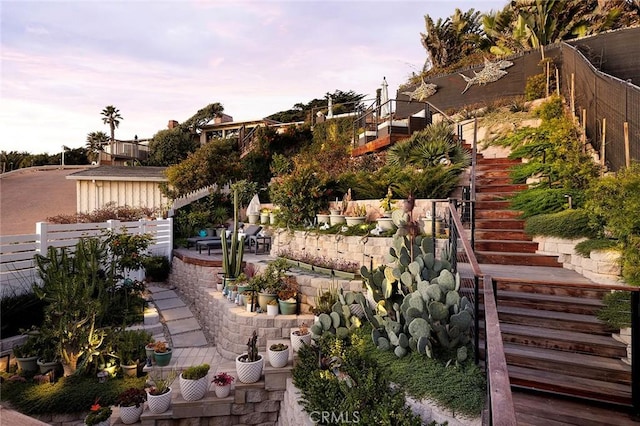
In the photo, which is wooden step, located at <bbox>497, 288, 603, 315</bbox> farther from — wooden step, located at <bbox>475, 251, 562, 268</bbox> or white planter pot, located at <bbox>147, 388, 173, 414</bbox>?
white planter pot, located at <bbox>147, 388, 173, 414</bbox>

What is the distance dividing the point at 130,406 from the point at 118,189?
13.4 m

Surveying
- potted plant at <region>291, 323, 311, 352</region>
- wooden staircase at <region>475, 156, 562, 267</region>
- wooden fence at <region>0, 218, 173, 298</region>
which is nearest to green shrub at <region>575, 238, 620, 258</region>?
wooden staircase at <region>475, 156, 562, 267</region>

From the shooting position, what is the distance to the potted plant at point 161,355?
20.4 feet

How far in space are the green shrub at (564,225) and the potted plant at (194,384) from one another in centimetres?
558

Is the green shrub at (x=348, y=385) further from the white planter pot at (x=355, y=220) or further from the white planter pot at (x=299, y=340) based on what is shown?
the white planter pot at (x=355, y=220)

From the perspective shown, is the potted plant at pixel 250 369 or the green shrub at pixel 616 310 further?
the potted plant at pixel 250 369

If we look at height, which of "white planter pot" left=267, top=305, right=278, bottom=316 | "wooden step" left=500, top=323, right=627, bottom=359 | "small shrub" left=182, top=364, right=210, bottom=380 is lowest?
"small shrub" left=182, top=364, right=210, bottom=380

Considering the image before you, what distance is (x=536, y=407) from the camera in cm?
308

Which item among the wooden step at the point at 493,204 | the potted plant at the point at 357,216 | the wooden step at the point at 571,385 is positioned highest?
the wooden step at the point at 493,204

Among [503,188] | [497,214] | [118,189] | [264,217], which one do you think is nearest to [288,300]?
[497,214]

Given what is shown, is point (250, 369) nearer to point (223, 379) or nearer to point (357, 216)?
point (223, 379)

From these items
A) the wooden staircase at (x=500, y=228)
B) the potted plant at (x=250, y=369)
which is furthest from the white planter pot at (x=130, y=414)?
the wooden staircase at (x=500, y=228)

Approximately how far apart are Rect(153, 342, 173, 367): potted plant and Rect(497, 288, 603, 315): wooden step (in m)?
5.37

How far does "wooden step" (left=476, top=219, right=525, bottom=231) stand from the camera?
20.9 ft
